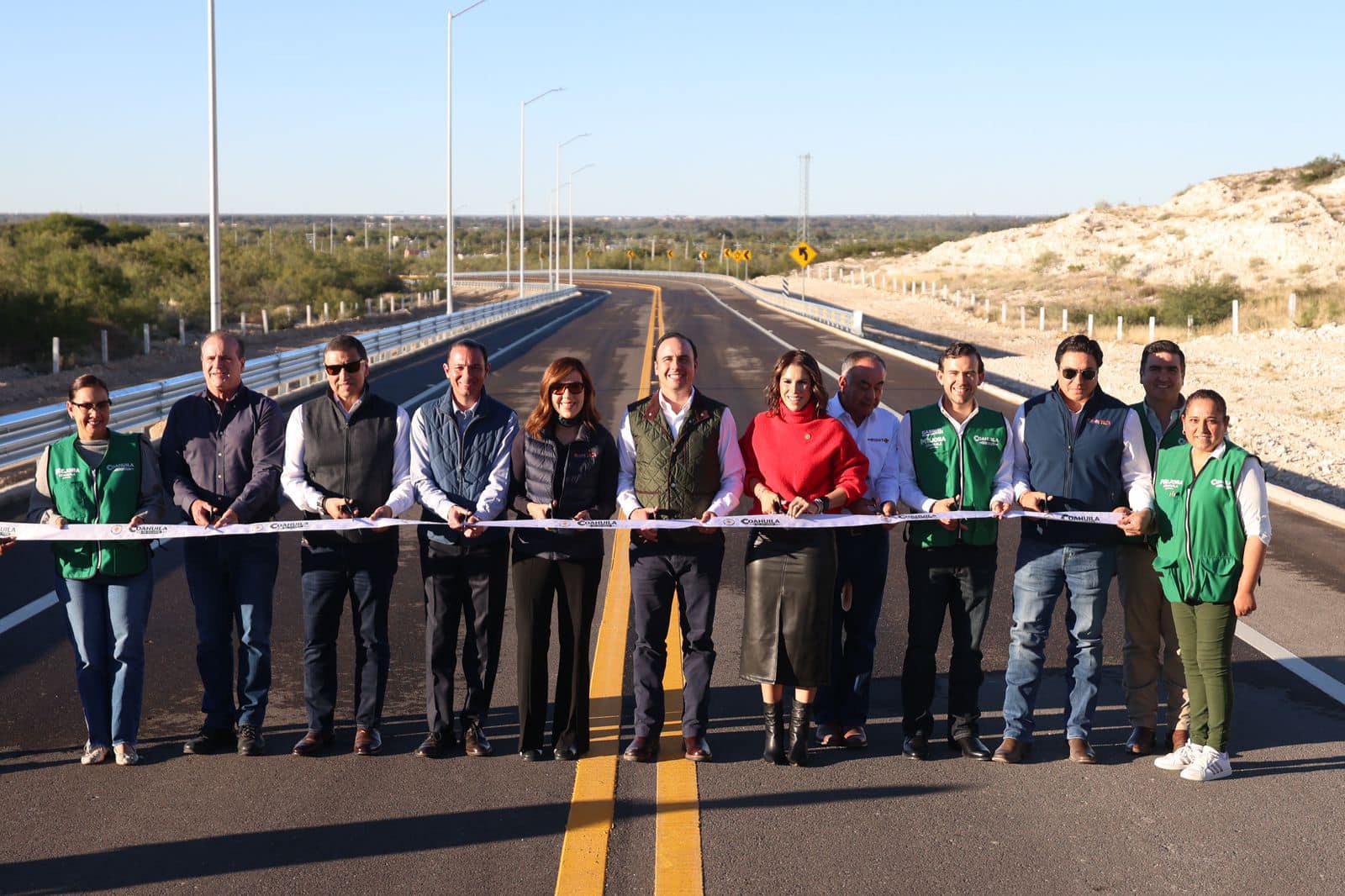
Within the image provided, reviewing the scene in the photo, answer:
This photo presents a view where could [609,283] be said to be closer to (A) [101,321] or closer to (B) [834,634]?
(A) [101,321]

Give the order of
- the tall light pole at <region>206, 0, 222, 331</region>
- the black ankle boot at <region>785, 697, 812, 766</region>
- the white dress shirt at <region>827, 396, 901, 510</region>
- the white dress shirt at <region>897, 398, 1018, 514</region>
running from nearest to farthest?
the black ankle boot at <region>785, 697, 812, 766</region> < the white dress shirt at <region>897, 398, 1018, 514</region> < the white dress shirt at <region>827, 396, 901, 510</region> < the tall light pole at <region>206, 0, 222, 331</region>

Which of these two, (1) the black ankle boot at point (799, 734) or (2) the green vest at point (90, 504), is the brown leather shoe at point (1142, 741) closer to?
(1) the black ankle boot at point (799, 734)

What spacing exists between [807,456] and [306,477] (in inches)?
91.5

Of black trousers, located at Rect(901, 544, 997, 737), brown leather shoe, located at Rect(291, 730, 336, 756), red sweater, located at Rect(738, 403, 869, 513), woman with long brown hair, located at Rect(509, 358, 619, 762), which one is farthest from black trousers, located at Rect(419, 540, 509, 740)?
black trousers, located at Rect(901, 544, 997, 737)

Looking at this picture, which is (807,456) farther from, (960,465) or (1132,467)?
(1132,467)

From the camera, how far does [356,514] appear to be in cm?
654

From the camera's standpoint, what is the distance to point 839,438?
644cm

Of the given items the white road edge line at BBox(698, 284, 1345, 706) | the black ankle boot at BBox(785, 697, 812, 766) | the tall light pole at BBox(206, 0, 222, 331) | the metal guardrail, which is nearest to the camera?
the black ankle boot at BBox(785, 697, 812, 766)

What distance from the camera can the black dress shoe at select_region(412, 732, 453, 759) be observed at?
6496mm

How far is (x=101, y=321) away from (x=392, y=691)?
1394 inches

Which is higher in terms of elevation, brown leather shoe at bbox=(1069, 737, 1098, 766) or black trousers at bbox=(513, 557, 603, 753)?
black trousers at bbox=(513, 557, 603, 753)

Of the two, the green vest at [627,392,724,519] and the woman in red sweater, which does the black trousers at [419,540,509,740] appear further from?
the woman in red sweater

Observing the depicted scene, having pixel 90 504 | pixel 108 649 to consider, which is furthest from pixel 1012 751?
pixel 90 504

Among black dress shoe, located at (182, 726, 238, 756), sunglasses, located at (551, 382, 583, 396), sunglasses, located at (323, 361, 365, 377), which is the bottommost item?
black dress shoe, located at (182, 726, 238, 756)
